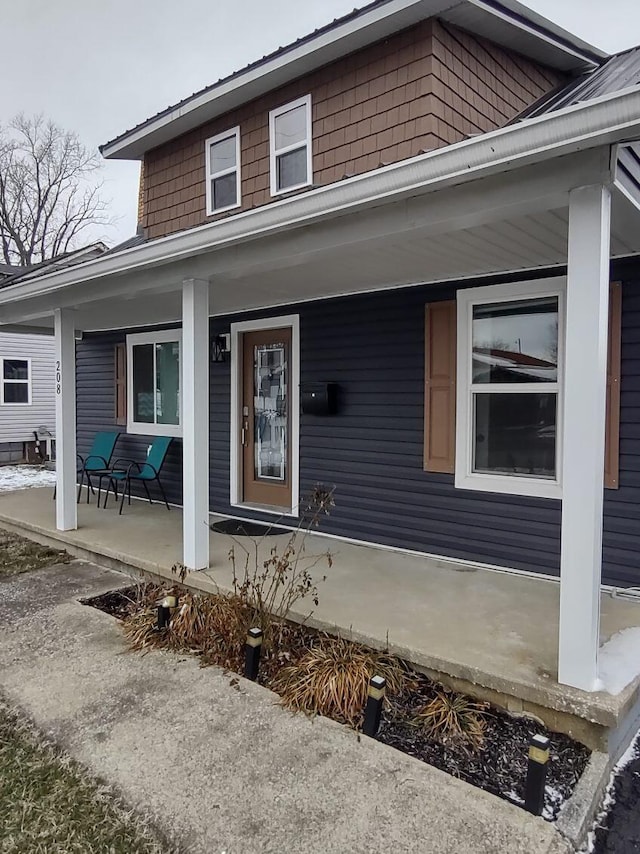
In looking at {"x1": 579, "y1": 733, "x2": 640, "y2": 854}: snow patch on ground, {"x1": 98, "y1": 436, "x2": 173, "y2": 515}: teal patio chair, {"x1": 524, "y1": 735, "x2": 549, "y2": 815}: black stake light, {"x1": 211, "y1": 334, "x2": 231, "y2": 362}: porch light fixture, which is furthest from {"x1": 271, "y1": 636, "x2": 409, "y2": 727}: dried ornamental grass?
{"x1": 98, "y1": 436, "x2": 173, "y2": 515}: teal patio chair

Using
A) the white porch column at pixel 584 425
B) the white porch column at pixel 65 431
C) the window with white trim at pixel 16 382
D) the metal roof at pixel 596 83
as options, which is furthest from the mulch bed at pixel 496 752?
the window with white trim at pixel 16 382

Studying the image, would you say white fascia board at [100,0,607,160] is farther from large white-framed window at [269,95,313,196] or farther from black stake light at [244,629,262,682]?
black stake light at [244,629,262,682]

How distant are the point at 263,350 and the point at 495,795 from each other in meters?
4.27

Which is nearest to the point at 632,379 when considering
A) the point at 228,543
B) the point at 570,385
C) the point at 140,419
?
the point at 570,385

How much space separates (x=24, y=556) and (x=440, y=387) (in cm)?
367

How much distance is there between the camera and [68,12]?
10.3 meters

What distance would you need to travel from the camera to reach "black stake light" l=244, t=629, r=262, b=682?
276cm

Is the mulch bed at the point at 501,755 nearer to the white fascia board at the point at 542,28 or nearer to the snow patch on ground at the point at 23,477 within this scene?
the white fascia board at the point at 542,28

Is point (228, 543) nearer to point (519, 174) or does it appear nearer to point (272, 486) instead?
point (272, 486)

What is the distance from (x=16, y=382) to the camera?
40.7ft

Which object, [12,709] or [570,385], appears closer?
[570,385]

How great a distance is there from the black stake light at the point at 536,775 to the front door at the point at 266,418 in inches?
144

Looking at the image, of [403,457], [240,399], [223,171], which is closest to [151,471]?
[240,399]

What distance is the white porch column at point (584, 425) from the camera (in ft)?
7.30
